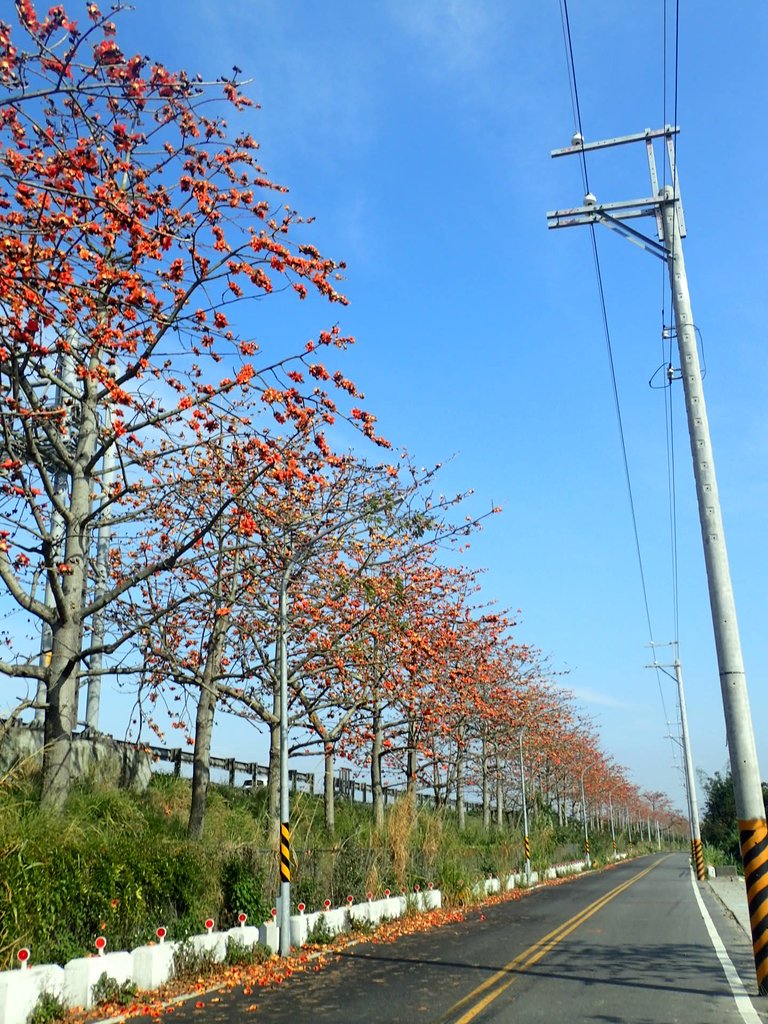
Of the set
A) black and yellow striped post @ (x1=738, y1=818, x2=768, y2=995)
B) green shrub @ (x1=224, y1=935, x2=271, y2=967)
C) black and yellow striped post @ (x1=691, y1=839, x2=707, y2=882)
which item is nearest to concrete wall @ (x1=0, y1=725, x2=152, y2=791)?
green shrub @ (x1=224, y1=935, x2=271, y2=967)

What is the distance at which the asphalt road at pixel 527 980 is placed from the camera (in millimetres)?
9734

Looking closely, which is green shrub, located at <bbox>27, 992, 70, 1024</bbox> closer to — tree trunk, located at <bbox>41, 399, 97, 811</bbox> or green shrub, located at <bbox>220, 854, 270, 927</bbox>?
tree trunk, located at <bbox>41, 399, 97, 811</bbox>

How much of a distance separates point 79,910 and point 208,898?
11.7ft

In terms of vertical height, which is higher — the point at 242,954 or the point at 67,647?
the point at 67,647

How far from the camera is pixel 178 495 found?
49.4 feet

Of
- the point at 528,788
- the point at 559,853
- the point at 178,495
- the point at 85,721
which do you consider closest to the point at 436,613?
the point at 85,721

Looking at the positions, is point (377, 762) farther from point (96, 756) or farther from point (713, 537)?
point (713, 537)

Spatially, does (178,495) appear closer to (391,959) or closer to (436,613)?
(391,959)

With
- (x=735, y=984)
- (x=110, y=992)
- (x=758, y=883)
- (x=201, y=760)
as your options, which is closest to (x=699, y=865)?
(x=201, y=760)

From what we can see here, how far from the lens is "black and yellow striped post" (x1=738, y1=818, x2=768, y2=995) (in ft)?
35.2

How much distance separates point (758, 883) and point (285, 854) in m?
7.48

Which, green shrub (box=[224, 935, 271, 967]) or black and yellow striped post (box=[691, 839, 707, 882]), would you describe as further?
black and yellow striped post (box=[691, 839, 707, 882])

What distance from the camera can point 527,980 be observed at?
11.9 meters

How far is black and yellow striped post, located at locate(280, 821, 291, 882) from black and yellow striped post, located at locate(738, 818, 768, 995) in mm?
7236
